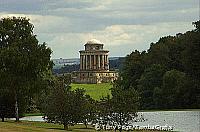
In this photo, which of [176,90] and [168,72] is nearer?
[176,90]

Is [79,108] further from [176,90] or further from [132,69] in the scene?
[132,69]

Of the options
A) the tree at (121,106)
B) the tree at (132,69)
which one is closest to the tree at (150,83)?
the tree at (132,69)

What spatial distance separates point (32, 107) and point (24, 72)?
33.5m

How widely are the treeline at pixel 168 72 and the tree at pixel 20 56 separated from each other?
3185cm

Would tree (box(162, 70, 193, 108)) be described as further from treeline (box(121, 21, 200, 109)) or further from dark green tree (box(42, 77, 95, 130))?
dark green tree (box(42, 77, 95, 130))

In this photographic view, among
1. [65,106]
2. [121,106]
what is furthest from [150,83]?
[121,106]

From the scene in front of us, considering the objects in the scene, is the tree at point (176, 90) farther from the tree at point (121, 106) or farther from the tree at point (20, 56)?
the tree at point (121, 106)

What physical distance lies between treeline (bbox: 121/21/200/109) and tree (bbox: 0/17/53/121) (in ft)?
104

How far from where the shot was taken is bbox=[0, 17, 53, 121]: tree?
5897 cm

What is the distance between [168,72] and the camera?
316 ft

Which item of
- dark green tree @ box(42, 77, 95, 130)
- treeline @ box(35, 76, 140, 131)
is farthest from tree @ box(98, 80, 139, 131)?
dark green tree @ box(42, 77, 95, 130)

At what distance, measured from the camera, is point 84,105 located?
53062 mm

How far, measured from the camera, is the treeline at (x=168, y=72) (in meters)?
88.2

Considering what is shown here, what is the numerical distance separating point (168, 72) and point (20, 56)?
42.4 m
